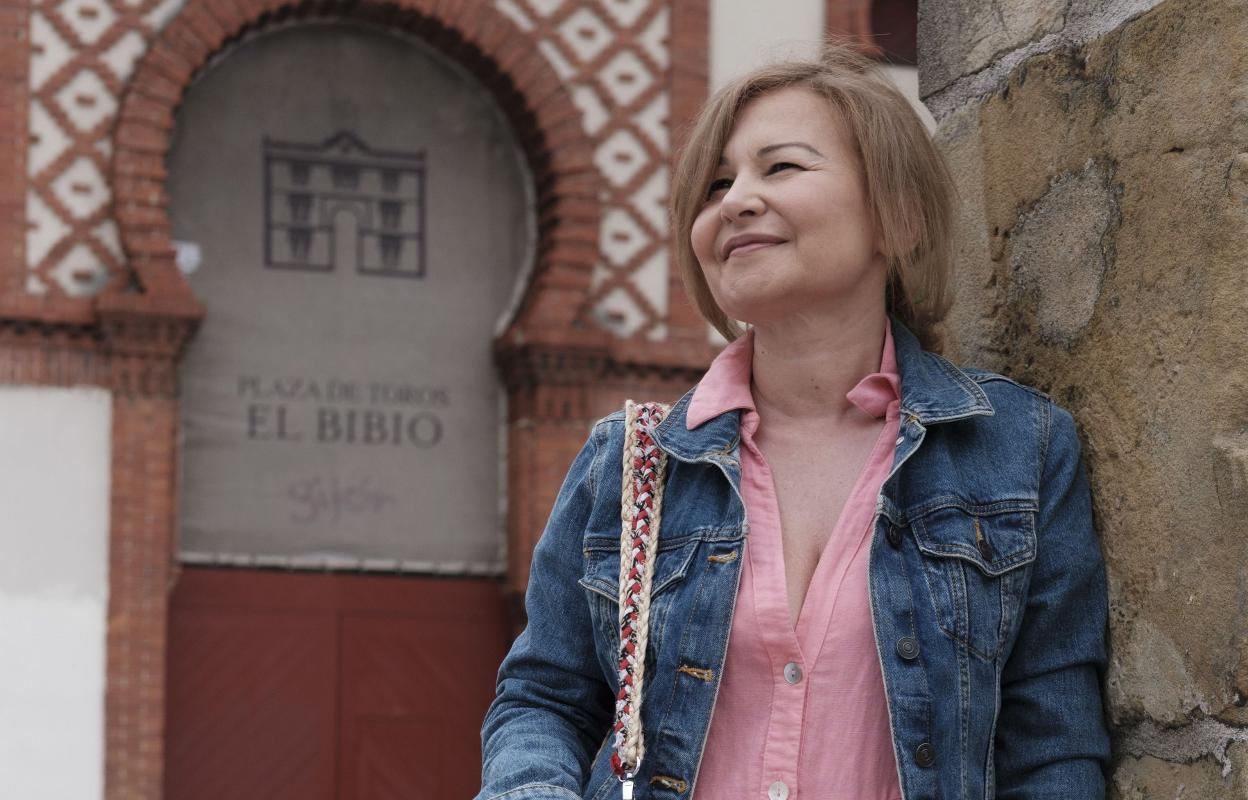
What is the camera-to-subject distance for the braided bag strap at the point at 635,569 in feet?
7.41

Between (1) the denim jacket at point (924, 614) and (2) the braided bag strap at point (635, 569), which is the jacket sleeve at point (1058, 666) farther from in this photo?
(2) the braided bag strap at point (635, 569)

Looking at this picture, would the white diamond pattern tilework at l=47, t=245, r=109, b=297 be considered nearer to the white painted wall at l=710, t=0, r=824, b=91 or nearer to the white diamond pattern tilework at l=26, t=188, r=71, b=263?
the white diamond pattern tilework at l=26, t=188, r=71, b=263

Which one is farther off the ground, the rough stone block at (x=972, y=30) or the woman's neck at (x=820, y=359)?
the rough stone block at (x=972, y=30)

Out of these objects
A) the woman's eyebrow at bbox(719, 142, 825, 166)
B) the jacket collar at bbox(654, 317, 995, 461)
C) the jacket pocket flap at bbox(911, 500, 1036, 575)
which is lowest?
the jacket pocket flap at bbox(911, 500, 1036, 575)

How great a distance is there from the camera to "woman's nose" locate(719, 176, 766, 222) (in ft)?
7.69

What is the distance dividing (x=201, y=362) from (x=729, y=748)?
895 cm

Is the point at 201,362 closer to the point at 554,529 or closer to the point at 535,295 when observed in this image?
the point at 535,295

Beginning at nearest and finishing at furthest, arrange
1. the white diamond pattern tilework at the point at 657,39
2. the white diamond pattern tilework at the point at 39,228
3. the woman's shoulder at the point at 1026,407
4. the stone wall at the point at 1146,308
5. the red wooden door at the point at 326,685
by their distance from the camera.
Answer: the stone wall at the point at 1146,308 < the woman's shoulder at the point at 1026,407 < the white diamond pattern tilework at the point at 39,228 < the red wooden door at the point at 326,685 < the white diamond pattern tilework at the point at 657,39

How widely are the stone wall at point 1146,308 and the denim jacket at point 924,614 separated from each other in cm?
6

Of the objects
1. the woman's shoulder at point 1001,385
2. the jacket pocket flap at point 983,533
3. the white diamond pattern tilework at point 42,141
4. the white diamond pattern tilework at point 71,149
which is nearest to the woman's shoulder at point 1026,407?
the woman's shoulder at point 1001,385

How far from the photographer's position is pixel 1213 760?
2092 millimetres

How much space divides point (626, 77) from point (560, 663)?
30.6ft

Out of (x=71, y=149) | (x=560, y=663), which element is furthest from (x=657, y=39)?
(x=560, y=663)

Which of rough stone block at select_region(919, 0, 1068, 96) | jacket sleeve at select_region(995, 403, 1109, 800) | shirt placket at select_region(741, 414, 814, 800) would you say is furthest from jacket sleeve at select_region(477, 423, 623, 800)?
rough stone block at select_region(919, 0, 1068, 96)
